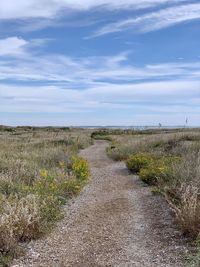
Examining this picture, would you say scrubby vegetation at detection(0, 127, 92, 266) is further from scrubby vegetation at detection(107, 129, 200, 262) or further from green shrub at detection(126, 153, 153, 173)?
green shrub at detection(126, 153, 153, 173)

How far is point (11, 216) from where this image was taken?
699cm

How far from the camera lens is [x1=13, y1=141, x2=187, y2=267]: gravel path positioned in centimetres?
646

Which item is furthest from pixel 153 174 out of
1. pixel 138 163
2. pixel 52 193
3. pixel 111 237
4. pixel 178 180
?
pixel 111 237

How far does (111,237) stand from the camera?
24.9 feet

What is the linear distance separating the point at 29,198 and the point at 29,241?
940 mm

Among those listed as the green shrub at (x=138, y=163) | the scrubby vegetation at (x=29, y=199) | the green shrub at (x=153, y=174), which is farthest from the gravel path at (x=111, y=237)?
the green shrub at (x=138, y=163)

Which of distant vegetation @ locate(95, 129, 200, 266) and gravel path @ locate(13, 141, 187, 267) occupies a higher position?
distant vegetation @ locate(95, 129, 200, 266)

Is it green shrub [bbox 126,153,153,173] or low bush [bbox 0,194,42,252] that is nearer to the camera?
low bush [bbox 0,194,42,252]

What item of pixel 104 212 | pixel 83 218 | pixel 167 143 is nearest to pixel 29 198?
pixel 83 218

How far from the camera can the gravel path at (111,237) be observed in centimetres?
646

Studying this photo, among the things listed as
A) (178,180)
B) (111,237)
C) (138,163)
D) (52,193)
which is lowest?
(111,237)

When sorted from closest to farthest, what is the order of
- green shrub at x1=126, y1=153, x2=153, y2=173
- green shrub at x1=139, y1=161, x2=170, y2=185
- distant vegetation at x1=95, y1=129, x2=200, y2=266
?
distant vegetation at x1=95, y1=129, x2=200, y2=266 → green shrub at x1=139, y1=161, x2=170, y2=185 → green shrub at x1=126, y1=153, x2=153, y2=173

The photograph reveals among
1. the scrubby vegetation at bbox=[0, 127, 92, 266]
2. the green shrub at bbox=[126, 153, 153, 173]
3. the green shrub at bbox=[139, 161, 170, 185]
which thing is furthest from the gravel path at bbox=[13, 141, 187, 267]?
the green shrub at bbox=[126, 153, 153, 173]

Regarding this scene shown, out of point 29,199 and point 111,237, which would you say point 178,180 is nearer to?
point 111,237
